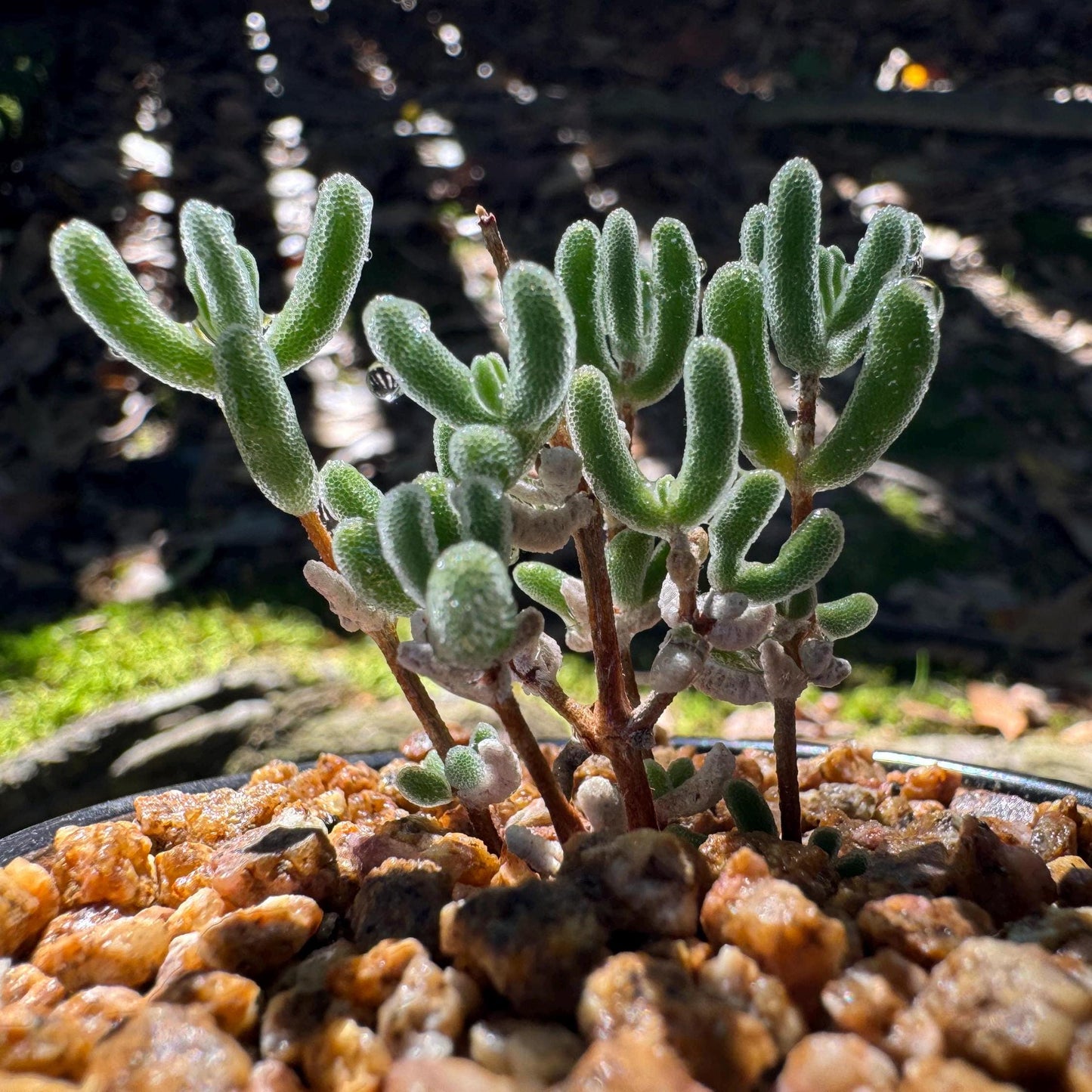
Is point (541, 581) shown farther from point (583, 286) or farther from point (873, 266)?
point (873, 266)

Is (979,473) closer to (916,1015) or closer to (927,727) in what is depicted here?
(927,727)

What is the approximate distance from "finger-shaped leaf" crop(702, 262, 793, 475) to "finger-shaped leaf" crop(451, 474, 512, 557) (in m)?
0.23

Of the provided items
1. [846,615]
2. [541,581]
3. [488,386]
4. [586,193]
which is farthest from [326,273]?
[586,193]

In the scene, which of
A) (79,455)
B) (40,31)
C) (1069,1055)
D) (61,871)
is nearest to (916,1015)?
(1069,1055)

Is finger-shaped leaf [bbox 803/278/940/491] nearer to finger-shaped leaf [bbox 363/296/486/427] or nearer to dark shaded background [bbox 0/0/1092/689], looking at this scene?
finger-shaped leaf [bbox 363/296/486/427]

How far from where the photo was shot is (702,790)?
0.84 m

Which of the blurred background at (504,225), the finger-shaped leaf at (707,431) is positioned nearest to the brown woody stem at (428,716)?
the finger-shaped leaf at (707,431)

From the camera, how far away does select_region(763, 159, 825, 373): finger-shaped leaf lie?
748 mm

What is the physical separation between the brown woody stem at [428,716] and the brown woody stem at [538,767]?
0.11 metres

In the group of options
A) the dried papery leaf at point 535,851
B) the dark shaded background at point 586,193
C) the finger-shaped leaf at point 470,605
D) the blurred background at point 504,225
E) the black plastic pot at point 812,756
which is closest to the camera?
the finger-shaped leaf at point 470,605

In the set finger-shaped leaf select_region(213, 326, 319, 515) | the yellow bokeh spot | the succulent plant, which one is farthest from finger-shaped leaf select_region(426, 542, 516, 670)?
the yellow bokeh spot

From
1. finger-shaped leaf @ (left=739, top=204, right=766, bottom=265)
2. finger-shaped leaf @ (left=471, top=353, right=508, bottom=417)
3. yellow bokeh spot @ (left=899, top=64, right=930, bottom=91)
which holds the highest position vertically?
yellow bokeh spot @ (left=899, top=64, right=930, bottom=91)

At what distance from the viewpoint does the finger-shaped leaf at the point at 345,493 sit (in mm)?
828

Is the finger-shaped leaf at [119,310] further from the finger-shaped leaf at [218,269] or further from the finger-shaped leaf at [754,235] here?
the finger-shaped leaf at [754,235]
